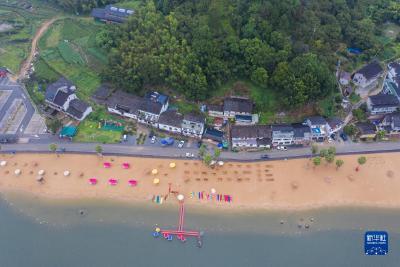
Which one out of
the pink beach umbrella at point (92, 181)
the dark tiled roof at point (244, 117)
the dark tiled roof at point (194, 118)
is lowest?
the pink beach umbrella at point (92, 181)

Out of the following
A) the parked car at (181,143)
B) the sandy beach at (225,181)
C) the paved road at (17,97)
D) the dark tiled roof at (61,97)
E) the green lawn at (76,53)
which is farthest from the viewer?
the green lawn at (76,53)

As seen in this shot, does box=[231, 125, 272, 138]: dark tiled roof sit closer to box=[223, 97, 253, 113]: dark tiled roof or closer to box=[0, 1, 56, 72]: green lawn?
box=[223, 97, 253, 113]: dark tiled roof

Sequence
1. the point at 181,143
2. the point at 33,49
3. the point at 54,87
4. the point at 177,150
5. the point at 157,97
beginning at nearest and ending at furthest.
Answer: the point at 177,150, the point at 181,143, the point at 157,97, the point at 54,87, the point at 33,49

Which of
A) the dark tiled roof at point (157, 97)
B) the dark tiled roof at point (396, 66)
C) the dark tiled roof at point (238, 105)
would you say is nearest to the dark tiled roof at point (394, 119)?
the dark tiled roof at point (396, 66)

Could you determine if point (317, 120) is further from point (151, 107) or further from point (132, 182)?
point (132, 182)

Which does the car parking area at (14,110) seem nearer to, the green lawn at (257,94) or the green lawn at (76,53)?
the green lawn at (76,53)

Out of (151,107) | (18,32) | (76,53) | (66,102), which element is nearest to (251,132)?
(151,107)

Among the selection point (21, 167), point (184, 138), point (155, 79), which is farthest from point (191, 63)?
point (21, 167)
